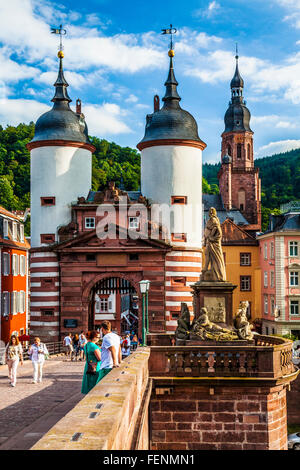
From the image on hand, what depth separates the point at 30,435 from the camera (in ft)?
38.6

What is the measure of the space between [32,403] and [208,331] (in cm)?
611

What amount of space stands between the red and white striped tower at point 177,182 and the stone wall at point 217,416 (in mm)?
25404

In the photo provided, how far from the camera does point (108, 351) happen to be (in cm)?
1229

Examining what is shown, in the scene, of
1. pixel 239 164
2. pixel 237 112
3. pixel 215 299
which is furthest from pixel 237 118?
pixel 215 299

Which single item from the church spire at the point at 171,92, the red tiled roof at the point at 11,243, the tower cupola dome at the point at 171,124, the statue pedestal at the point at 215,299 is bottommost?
the statue pedestal at the point at 215,299

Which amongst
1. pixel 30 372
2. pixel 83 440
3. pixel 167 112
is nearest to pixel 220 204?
pixel 167 112

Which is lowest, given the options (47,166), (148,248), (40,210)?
(148,248)

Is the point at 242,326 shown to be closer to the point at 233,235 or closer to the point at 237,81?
the point at 233,235

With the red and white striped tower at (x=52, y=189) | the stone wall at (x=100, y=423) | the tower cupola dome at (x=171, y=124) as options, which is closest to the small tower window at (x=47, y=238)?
the red and white striped tower at (x=52, y=189)

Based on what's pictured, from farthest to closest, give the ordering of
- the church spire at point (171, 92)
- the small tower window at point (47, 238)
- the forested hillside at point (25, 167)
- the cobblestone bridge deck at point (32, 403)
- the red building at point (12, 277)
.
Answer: the forested hillside at point (25, 167)
the red building at point (12, 277)
the church spire at point (171, 92)
the small tower window at point (47, 238)
the cobblestone bridge deck at point (32, 403)

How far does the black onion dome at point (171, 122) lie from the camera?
42.9 metres

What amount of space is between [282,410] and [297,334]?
37.9 meters

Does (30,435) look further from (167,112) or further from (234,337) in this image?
(167,112)

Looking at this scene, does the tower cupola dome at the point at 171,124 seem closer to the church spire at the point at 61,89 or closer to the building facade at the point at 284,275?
the church spire at the point at 61,89
